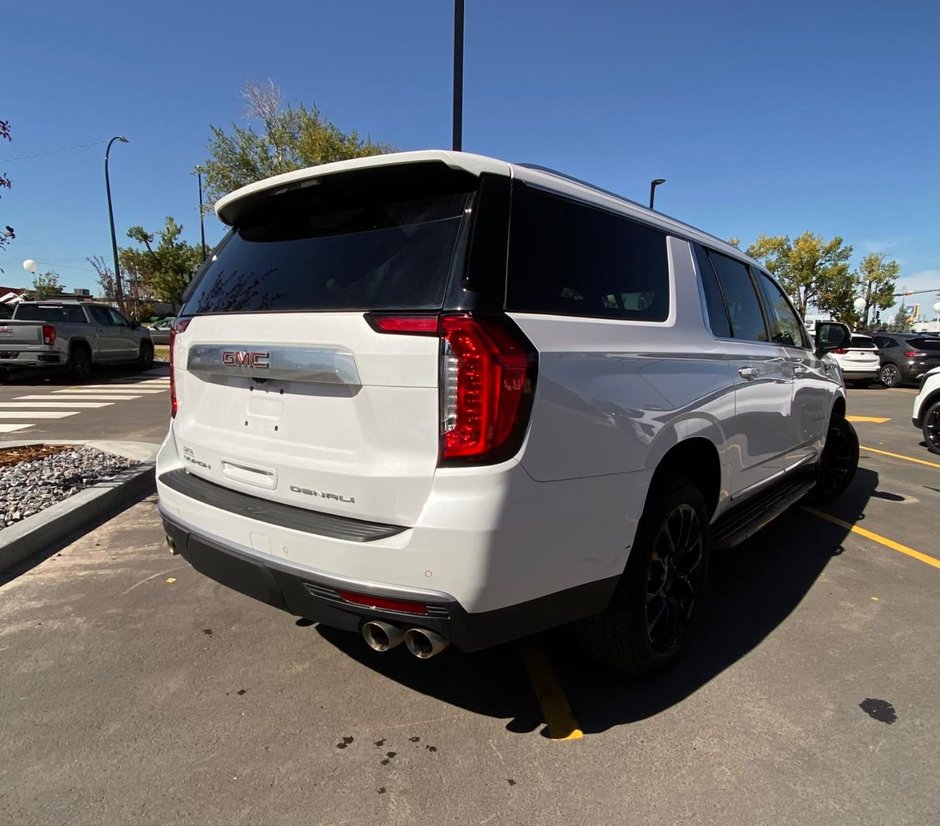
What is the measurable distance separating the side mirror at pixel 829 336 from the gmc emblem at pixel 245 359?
4689 mm

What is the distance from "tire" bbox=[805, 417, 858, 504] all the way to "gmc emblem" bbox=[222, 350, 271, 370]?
16.6ft

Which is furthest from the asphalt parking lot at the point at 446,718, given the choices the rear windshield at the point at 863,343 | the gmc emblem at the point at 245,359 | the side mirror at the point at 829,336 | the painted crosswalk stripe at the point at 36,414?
the rear windshield at the point at 863,343

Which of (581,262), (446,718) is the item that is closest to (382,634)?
(446,718)

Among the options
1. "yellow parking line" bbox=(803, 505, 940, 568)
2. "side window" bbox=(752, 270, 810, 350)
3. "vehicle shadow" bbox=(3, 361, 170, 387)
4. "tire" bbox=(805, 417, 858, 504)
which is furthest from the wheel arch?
"vehicle shadow" bbox=(3, 361, 170, 387)

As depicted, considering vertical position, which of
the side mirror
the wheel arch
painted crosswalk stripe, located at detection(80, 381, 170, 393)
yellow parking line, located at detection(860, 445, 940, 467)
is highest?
Answer: the side mirror

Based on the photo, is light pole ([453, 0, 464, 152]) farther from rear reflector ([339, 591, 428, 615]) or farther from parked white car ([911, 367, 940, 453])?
rear reflector ([339, 591, 428, 615])

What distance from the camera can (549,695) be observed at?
2.68m

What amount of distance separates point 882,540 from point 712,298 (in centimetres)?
271

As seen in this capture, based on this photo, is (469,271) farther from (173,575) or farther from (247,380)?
(173,575)

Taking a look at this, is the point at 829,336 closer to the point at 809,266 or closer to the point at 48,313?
the point at 48,313

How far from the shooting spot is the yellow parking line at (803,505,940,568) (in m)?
4.33

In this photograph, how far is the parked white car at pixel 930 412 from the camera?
8477mm

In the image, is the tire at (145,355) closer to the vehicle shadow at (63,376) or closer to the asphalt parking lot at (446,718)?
the vehicle shadow at (63,376)

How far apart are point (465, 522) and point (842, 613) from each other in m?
2.71
